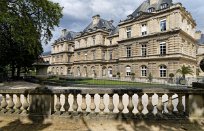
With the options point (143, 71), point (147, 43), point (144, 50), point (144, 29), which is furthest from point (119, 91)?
point (144, 29)

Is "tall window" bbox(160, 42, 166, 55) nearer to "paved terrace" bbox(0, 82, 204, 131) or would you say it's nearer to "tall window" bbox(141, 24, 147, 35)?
"tall window" bbox(141, 24, 147, 35)

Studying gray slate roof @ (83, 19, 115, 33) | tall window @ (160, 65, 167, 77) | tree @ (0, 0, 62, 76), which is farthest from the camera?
gray slate roof @ (83, 19, 115, 33)

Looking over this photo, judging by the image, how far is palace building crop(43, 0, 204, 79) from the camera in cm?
3638

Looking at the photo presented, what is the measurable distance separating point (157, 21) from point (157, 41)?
4.04 m

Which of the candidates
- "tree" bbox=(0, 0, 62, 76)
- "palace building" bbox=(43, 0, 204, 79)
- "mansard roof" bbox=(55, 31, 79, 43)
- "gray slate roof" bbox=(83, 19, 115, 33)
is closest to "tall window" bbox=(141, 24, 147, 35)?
"palace building" bbox=(43, 0, 204, 79)

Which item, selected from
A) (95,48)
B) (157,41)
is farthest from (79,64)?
(157,41)

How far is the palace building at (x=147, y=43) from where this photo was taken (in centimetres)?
3638

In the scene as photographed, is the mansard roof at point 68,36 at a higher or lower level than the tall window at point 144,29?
higher

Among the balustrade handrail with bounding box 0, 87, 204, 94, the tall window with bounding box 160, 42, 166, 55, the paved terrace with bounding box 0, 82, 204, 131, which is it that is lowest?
the paved terrace with bounding box 0, 82, 204, 131

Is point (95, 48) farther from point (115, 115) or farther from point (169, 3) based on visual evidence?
point (115, 115)

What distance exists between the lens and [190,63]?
4034cm

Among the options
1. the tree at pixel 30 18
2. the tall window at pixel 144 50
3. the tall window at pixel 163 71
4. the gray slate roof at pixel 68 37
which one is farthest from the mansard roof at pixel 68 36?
the tree at pixel 30 18

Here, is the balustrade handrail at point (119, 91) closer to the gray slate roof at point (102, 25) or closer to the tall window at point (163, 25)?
the tall window at point (163, 25)

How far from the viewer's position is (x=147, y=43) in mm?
41062
